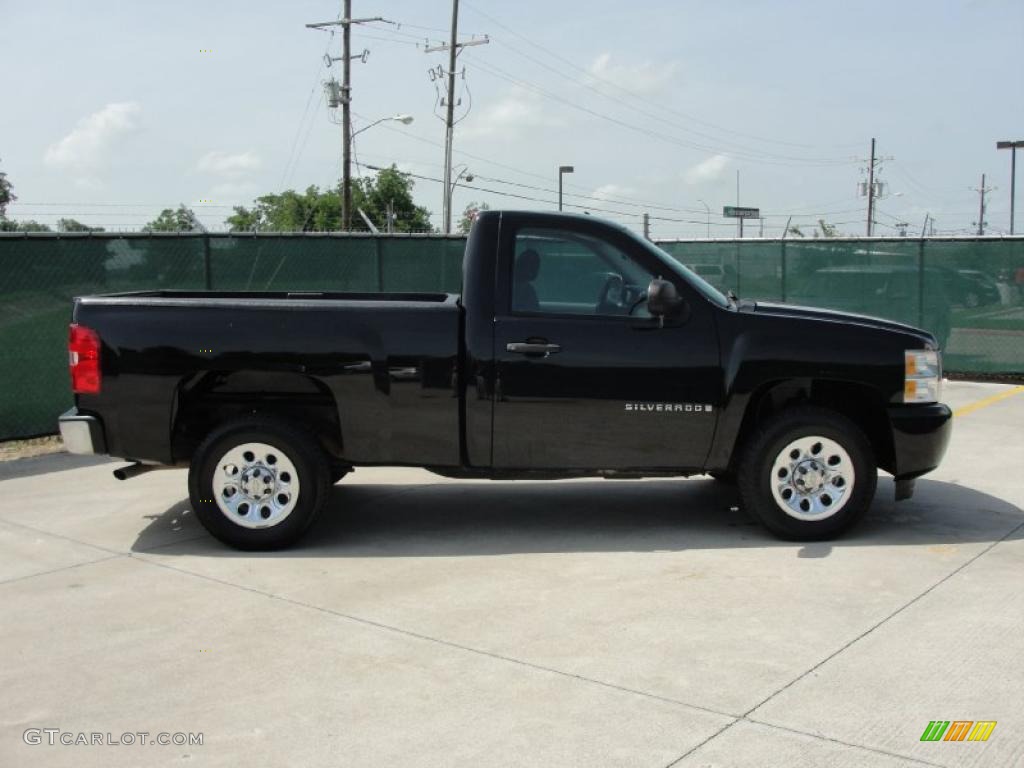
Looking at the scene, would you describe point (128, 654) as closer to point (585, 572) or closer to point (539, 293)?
point (585, 572)

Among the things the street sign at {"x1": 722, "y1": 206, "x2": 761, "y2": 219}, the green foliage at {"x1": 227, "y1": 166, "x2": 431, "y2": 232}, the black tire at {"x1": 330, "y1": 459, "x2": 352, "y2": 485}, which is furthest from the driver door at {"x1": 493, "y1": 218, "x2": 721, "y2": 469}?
the green foliage at {"x1": 227, "y1": 166, "x2": 431, "y2": 232}

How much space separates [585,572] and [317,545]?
5.53 ft

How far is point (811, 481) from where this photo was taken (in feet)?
20.6

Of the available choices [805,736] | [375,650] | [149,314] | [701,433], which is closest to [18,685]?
[375,650]

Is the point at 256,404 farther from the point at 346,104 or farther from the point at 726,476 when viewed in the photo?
the point at 346,104

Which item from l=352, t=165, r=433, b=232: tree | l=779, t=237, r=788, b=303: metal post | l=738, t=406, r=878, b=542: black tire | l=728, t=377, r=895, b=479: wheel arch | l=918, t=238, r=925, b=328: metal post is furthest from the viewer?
l=352, t=165, r=433, b=232: tree

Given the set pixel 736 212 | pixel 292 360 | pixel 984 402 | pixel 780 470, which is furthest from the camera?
pixel 736 212

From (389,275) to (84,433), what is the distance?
7.58 m

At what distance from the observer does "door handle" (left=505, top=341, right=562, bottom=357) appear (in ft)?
20.2

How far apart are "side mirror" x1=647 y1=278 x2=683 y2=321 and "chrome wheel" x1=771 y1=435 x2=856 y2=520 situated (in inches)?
44.1

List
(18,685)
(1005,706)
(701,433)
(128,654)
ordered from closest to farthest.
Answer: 1. (1005,706)
2. (18,685)
3. (128,654)
4. (701,433)

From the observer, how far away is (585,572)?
5.77m

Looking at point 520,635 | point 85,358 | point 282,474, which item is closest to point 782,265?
point 282,474
